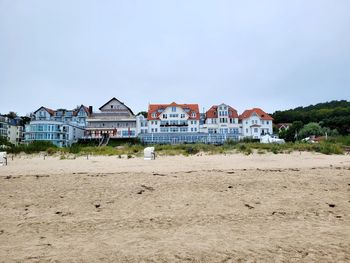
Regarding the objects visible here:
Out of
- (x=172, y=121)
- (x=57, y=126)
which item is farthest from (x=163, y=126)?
(x=57, y=126)

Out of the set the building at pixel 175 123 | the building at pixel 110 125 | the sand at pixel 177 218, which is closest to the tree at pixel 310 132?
the building at pixel 175 123

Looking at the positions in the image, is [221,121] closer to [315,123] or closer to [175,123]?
[175,123]

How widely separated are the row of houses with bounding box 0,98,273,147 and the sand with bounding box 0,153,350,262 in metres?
43.7

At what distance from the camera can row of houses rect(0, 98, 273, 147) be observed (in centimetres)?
5234

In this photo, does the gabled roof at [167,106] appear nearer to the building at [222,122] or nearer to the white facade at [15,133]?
the building at [222,122]

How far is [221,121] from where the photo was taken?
55094 millimetres

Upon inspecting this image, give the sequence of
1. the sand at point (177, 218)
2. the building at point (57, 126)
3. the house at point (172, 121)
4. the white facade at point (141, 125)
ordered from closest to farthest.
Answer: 1. the sand at point (177, 218)
2. the building at point (57, 126)
3. the house at point (172, 121)
4. the white facade at point (141, 125)

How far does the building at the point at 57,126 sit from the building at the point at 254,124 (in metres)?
34.3

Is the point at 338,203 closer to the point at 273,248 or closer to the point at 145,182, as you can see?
the point at 273,248

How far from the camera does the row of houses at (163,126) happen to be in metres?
52.3

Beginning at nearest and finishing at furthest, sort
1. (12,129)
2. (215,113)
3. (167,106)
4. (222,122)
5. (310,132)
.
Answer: (167,106), (222,122), (215,113), (310,132), (12,129)

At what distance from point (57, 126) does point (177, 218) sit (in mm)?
52578

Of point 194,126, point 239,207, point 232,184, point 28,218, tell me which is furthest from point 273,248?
point 194,126

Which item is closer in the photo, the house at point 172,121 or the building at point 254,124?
the house at point 172,121
